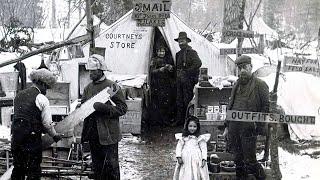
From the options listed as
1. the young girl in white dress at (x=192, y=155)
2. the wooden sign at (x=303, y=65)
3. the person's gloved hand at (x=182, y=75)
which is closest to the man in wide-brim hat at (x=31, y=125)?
the young girl in white dress at (x=192, y=155)

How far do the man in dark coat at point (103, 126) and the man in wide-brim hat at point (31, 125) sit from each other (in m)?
0.48

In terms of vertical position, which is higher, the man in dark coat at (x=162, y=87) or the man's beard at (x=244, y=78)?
the man's beard at (x=244, y=78)

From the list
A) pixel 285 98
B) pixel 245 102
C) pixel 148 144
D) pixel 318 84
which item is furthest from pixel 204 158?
pixel 318 84

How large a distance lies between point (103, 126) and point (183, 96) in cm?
486

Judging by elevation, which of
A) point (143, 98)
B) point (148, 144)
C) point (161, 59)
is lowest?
point (148, 144)

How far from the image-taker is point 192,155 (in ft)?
18.4

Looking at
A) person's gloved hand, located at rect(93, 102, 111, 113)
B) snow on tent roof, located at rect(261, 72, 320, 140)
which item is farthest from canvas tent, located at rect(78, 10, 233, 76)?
person's gloved hand, located at rect(93, 102, 111, 113)

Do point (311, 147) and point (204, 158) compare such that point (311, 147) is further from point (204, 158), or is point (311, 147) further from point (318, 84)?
point (204, 158)

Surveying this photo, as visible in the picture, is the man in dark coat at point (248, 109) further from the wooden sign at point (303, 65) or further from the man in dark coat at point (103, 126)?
the man in dark coat at point (103, 126)

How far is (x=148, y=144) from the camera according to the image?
914cm

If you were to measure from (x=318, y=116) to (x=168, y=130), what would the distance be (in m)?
3.02

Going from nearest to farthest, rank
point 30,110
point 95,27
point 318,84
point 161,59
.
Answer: point 30,110 → point 95,27 → point 318,84 → point 161,59

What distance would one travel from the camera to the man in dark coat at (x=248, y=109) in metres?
6.08

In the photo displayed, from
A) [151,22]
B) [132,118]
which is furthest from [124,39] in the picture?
[132,118]
